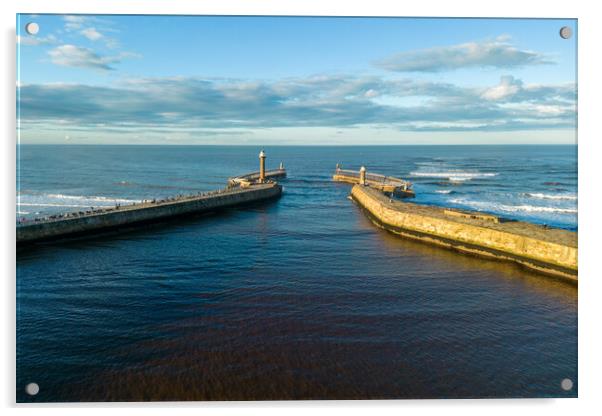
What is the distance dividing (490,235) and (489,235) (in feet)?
0.17

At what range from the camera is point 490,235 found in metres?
25.4

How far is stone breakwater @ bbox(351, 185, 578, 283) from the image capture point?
21.7 meters

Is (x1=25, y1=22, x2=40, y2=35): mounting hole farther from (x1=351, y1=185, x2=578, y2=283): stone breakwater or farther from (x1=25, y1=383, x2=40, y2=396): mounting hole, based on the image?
(x1=351, y1=185, x2=578, y2=283): stone breakwater

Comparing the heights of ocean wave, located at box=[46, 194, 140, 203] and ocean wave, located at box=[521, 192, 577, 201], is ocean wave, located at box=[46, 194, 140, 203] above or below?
below

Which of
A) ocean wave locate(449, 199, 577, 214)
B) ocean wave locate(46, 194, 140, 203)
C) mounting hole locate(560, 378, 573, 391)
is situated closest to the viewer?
mounting hole locate(560, 378, 573, 391)

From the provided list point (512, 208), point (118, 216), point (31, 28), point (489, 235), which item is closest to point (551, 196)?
point (512, 208)

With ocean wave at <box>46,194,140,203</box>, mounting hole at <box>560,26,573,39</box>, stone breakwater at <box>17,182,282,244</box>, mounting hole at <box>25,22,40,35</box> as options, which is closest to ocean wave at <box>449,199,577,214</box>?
stone breakwater at <box>17,182,282,244</box>

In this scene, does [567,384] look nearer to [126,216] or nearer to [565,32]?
[565,32]

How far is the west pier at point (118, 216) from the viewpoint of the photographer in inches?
1044

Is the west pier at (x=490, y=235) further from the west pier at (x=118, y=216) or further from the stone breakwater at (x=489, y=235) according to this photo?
the west pier at (x=118, y=216)

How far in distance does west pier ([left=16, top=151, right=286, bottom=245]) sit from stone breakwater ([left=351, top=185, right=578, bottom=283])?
15.4m

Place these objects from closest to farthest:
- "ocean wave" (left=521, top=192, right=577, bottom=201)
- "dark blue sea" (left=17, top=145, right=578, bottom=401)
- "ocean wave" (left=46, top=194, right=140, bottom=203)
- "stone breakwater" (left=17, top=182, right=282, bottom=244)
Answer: "dark blue sea" (left=17, top=145, right=578, bottom=401) → "stone breakwater" (left=17, top=182, right=282, bottom=244) → "ocean wave" (left=46, top=194, right=140, bottom=203) → "ocean wave" (left=521, top=192, right=577, bottom=201)

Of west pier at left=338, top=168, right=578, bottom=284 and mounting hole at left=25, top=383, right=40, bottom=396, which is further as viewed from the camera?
west pier at left=338, top=168, right=578, bottom=284
